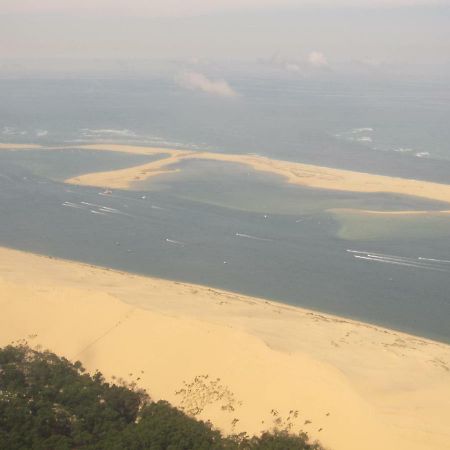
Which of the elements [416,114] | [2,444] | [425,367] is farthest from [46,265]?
[416,114]

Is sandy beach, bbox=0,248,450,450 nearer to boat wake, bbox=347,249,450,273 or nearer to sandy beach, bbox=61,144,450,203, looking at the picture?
boat wake, bbox=347,249,450,273

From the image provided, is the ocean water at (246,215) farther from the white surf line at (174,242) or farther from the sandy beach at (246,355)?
the sandy beach at (246,355)

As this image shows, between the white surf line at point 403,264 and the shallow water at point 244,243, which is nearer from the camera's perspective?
the shallow water at point 244,243

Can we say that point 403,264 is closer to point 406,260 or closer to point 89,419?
point 406,260

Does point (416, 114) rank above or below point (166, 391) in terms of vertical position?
above

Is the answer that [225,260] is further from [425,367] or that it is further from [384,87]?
[384,87]

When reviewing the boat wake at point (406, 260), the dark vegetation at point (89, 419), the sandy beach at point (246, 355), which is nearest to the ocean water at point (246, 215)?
the boat wake at point (406, 260)
